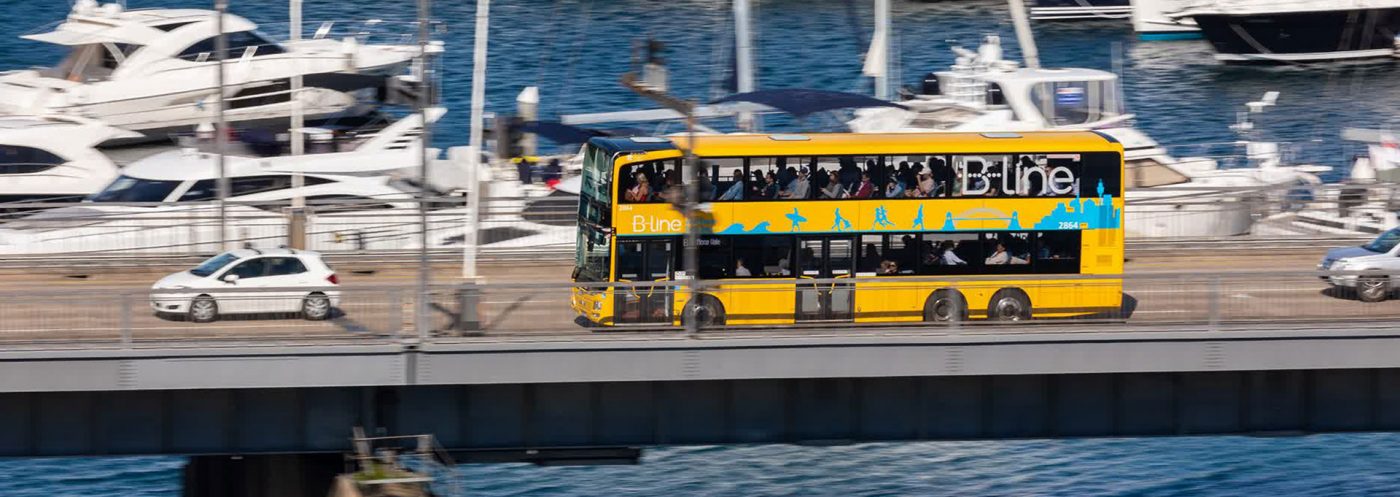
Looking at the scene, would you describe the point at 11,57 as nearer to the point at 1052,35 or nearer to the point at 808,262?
the point at 1052,35

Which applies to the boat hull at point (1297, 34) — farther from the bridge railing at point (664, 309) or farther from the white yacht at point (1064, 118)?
the bridge railing at point (664, 309)

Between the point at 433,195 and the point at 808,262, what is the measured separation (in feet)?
61.1

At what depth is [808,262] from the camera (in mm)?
25219

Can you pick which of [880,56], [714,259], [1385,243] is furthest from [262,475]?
[880,56]

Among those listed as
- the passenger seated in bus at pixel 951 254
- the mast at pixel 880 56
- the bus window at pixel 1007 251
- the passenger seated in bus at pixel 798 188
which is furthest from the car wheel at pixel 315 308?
the mast at pixel 880 56

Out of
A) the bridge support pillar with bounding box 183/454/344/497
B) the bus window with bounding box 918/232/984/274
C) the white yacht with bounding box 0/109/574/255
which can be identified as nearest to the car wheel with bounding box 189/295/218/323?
the bridge support pillar with bounding box 183/454/344/497

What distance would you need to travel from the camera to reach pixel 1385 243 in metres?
27.5

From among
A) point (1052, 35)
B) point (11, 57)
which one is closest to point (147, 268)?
point (11, 57)

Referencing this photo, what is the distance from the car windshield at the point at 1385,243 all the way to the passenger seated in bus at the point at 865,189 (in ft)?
24.1

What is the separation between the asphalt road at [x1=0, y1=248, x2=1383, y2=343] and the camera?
71.3ft

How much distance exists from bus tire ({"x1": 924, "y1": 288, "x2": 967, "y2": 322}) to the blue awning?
49.5ft

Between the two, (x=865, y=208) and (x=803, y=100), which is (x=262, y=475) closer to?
(x=865, y=208)

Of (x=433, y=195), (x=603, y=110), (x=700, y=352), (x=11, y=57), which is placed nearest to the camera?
(x=700, y=352)

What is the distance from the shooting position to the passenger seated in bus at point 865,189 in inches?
996
